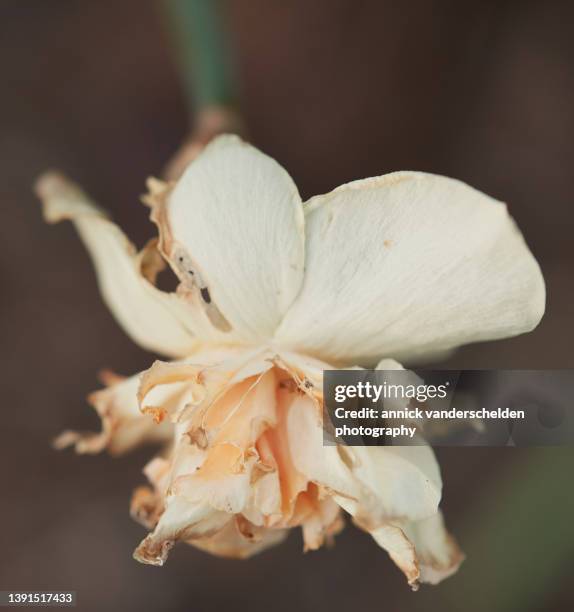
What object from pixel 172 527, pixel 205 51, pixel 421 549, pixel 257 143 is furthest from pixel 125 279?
pixel 257 143

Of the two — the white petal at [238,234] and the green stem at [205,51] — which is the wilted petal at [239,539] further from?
the green stem at [205,51]

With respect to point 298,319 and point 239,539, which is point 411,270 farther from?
point 239,539

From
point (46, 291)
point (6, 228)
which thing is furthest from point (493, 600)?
point (6, 228)

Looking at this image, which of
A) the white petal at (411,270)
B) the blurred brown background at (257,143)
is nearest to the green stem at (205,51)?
the blurred brown background at (257,143)

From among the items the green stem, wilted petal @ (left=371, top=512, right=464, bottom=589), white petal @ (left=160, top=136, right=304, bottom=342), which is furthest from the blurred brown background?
white petal @ (left=160, top=136, right=304, bottom=342)

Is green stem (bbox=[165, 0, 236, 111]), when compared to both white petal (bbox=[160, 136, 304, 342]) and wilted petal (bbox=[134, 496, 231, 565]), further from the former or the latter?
wilted petal (bbox=[134, 496, 231, 565])

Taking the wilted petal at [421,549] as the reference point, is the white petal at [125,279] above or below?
above
